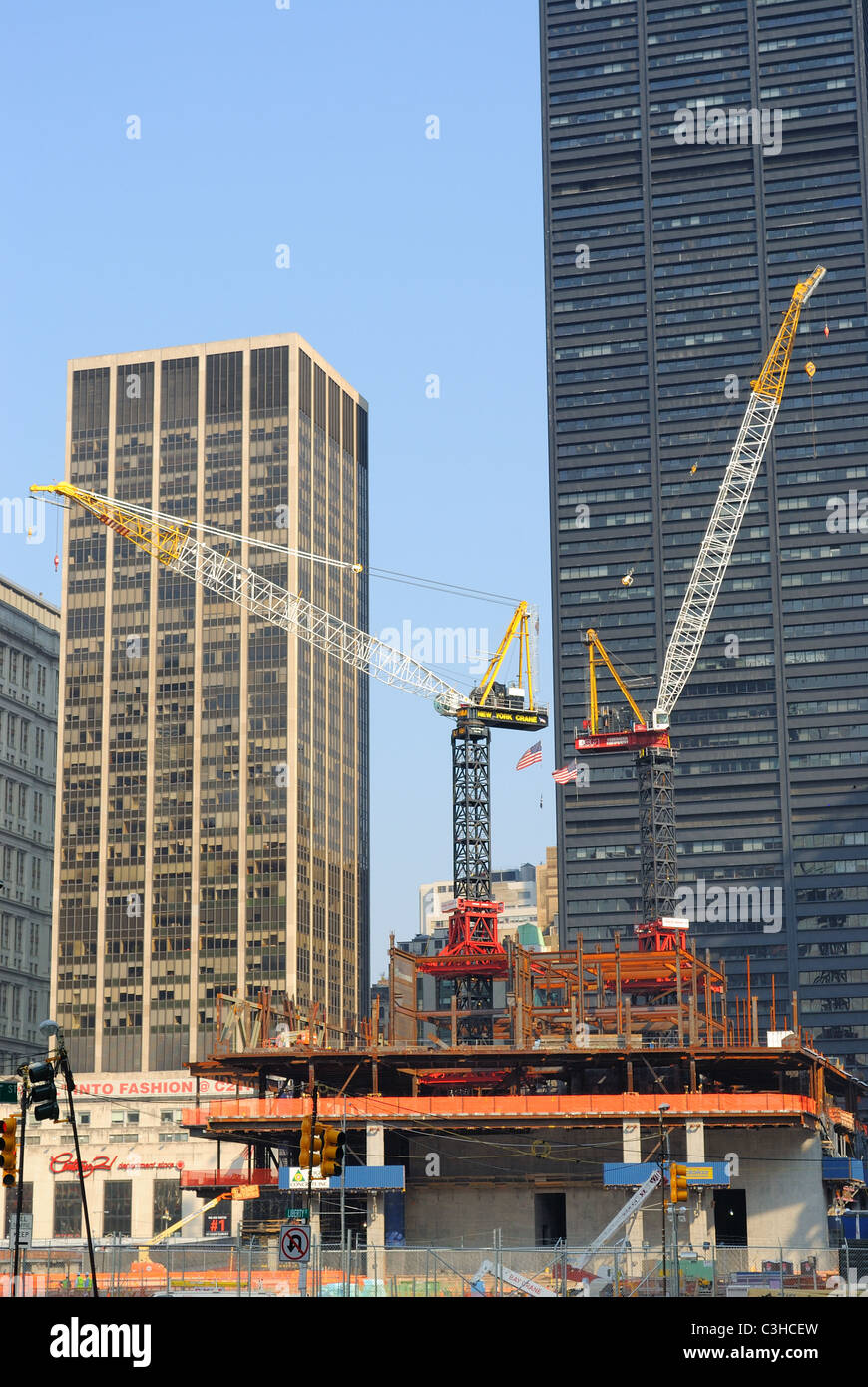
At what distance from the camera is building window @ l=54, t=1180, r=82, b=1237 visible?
182250mm

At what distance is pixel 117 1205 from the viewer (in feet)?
598

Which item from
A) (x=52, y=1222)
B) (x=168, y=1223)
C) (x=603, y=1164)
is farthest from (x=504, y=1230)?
(x=52, y=1222)

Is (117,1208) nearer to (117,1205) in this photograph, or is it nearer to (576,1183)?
(117,1205)

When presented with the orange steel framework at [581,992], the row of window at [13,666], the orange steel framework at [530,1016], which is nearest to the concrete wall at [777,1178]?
the orange steel framework at [530,1016]

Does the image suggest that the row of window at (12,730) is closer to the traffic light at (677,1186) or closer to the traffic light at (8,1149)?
the traffic light at (677,1186)

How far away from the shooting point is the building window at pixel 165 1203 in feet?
586

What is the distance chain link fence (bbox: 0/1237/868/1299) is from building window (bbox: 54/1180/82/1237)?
218 feet

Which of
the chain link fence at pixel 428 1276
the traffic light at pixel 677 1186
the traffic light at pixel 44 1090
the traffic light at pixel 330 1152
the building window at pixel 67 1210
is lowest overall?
the building window at pixel 67 1210

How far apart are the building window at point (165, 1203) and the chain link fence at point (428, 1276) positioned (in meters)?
59.9

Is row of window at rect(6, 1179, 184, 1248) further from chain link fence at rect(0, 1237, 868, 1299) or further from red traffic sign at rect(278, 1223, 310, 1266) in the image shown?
red traffic sign at rect(278, 1223, 310, 1266)
